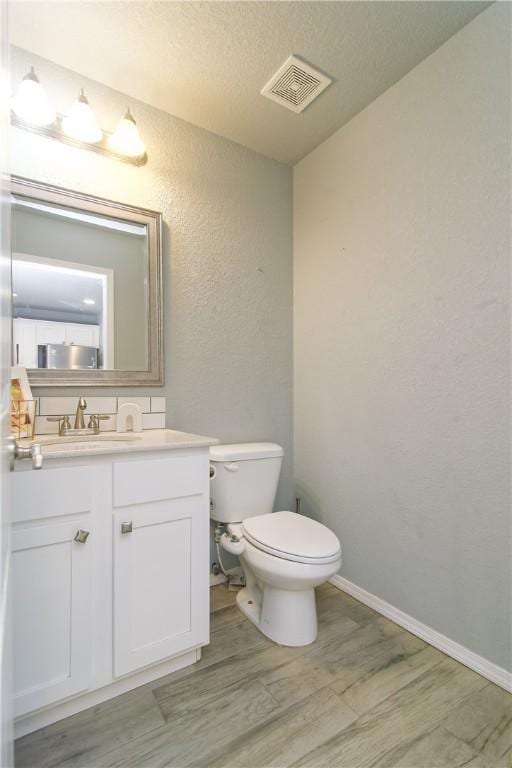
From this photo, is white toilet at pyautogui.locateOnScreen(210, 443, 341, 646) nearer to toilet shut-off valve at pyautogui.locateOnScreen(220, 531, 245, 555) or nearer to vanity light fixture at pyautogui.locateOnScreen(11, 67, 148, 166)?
toilet shut-off valve at pyautogui.locateOnScreen(220, 531, 245, 555)

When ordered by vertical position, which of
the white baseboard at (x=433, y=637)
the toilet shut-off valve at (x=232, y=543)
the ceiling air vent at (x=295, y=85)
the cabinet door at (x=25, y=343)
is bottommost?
the white baseboard at (x=433, y=637)

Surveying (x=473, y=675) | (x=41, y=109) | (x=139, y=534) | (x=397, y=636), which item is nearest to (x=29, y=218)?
(x=41, y=109)

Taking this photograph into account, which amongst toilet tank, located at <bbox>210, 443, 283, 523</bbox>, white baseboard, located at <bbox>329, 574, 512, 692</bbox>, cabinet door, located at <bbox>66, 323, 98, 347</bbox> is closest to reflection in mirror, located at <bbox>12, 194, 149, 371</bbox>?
cabinet door, located at <bbox>66, 323, 98, 347</bbox>

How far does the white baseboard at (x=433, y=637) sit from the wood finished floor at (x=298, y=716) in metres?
0.03

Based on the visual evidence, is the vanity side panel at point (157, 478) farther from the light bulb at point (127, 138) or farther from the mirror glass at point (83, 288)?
the light bulb at point (127, 138)

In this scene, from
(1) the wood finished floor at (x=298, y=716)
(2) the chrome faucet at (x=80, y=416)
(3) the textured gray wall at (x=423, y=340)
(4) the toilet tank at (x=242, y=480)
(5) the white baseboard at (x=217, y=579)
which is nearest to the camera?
(1) the wood finished floor at (x=298, y=716)

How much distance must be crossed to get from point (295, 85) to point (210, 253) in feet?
2.65

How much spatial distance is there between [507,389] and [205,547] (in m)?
1.20

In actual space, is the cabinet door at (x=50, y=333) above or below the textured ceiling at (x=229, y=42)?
below

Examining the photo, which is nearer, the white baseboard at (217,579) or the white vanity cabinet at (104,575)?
the white vanity cabinet at (104,575)

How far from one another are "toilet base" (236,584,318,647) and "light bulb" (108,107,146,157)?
76.9 inches

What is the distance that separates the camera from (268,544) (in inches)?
56.2

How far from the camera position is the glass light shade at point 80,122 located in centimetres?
150

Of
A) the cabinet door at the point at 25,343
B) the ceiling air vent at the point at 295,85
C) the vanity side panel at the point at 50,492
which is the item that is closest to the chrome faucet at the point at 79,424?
the cabinet door at the point at 25,343
